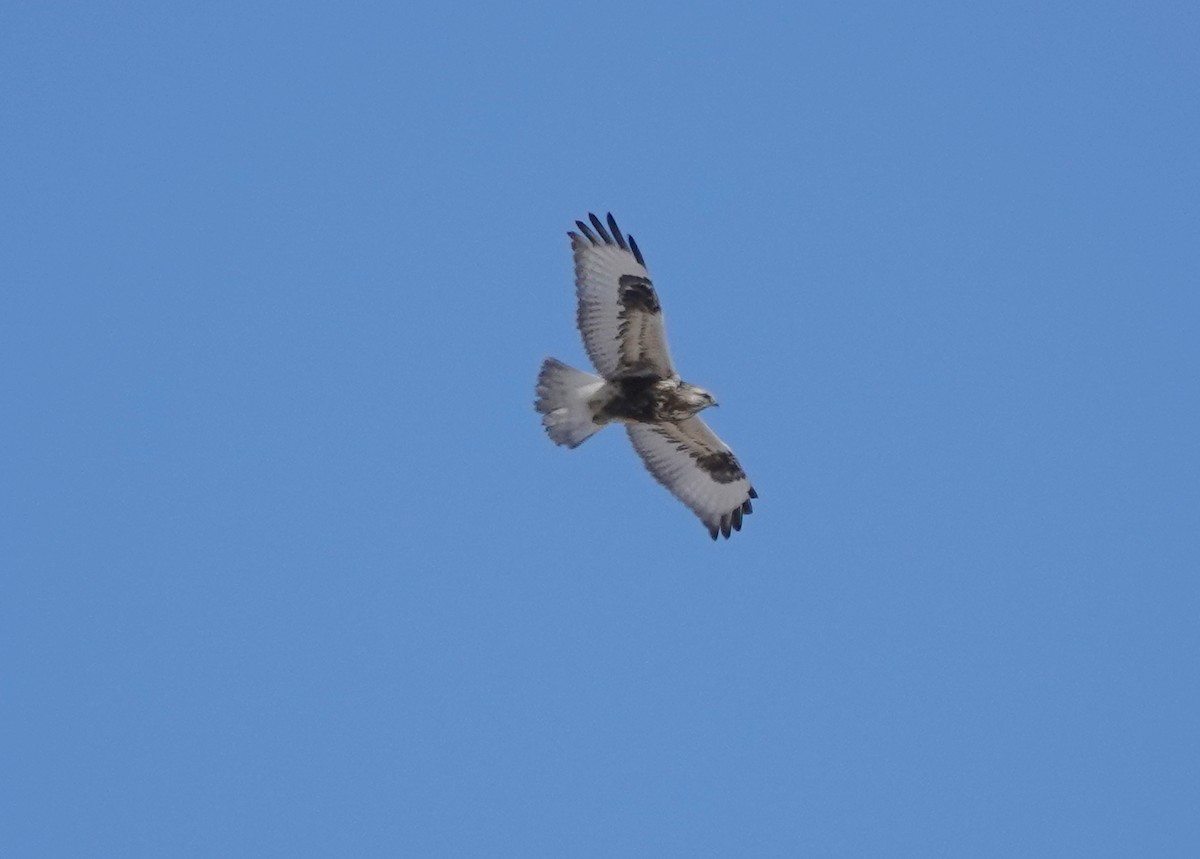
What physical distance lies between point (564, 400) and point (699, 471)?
1500mm

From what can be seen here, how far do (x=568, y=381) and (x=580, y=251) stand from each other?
91 cm

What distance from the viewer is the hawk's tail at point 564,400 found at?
14773 millimetres

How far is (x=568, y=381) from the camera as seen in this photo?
581 inches

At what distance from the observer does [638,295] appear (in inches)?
577

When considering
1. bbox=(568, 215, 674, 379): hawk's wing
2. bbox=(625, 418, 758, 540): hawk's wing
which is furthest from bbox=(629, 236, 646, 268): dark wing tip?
bbox=(625, 418, 758, 540): hawk's wing

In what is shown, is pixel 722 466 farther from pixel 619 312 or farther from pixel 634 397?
pixel 619 312

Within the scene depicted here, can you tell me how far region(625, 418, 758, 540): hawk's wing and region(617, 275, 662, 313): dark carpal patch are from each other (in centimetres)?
116

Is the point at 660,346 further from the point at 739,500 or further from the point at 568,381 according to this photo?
the point at 739,500

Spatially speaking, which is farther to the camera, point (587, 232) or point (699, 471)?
point (699, 471)

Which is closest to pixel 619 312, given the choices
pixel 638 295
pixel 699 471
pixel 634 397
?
pixel 638 295

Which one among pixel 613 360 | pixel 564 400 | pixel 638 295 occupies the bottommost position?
pixel 564 400

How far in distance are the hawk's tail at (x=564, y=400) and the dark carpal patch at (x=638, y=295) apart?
0.57 metres

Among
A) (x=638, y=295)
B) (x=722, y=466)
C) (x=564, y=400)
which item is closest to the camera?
(x=638, y=295)

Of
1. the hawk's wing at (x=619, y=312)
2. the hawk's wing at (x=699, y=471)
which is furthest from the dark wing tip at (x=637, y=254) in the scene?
the hawk's wing at (x=699, y=471)
